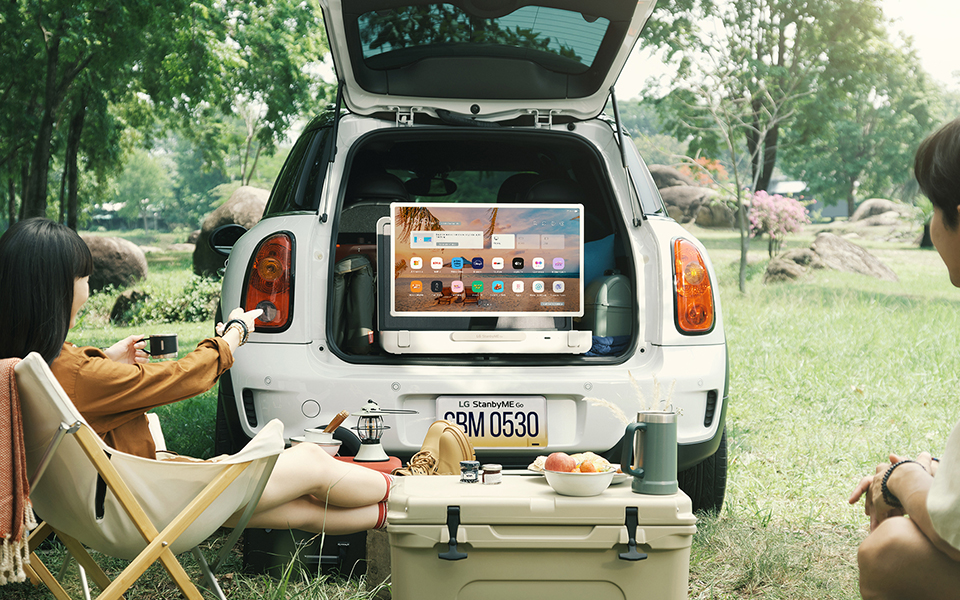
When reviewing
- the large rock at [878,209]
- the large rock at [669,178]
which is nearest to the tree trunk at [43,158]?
the large rock at [669,178]

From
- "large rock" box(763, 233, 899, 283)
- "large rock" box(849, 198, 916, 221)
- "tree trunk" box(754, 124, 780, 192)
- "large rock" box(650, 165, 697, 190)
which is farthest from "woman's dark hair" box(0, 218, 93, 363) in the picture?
"large rock" box(849, 198, 916, 221)

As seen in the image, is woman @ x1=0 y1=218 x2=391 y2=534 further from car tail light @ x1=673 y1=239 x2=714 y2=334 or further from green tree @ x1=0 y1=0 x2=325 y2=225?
green tree @ x1=0 y1=0 x2=325 y2=225

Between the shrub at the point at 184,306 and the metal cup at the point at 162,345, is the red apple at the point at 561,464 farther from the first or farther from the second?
the shrub at the point at 184,306

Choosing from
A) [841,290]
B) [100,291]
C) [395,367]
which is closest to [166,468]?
[395,367]

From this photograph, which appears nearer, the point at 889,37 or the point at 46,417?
the point at 46,417

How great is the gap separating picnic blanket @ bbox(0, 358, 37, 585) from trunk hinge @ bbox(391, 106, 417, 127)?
1.72m

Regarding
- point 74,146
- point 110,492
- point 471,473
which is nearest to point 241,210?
point 74,146

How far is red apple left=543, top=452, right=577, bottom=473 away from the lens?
6.15 ft

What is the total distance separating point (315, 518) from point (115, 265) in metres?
14.1

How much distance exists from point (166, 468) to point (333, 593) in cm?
67

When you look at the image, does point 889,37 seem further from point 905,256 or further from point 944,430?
point 944,430

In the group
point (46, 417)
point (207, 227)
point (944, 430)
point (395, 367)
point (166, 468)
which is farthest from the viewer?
point (207, 227)

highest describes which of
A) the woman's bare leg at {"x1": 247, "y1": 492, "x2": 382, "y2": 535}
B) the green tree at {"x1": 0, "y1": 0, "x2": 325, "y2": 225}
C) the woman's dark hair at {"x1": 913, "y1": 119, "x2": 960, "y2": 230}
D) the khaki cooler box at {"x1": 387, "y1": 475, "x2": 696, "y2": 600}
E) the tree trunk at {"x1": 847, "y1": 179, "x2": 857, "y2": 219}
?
the green tree at {"x1": 0, "y1": 0, "x2": 325, "y2": 225}

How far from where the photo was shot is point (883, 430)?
14.5 feet
